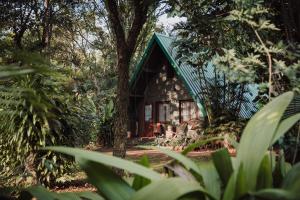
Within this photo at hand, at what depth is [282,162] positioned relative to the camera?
5.21 feet

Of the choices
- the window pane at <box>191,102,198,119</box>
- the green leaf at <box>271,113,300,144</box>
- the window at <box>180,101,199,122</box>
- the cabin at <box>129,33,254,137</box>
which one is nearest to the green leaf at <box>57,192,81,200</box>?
the green leaf at <box>271,113,300,144</box>

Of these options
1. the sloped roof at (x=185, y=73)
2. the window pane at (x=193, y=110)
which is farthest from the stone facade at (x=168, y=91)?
the sloped roof at (x=185, y=73)

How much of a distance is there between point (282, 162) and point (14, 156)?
6940mm

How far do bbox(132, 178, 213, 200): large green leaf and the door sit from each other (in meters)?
22.4

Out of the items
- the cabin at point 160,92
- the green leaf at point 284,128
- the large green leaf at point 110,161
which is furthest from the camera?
the cabin at point 160,92

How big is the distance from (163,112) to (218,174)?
2184 centimetres

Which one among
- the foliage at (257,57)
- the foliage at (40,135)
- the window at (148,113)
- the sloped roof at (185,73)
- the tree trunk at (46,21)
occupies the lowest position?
the foliage at (40,135)

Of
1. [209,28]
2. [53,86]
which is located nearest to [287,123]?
[209,28]

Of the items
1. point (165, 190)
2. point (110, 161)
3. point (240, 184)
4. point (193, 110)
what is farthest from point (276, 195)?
point (193, 110)

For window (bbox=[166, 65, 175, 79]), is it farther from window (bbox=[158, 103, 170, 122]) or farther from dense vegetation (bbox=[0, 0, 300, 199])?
dense vegetation (bbox=[0, 0, 300, 199])

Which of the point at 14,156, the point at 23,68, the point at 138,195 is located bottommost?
the point at 14,156

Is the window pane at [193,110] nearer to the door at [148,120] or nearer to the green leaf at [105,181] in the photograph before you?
the door at [148,120]

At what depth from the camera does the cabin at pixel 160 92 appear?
20.7 m

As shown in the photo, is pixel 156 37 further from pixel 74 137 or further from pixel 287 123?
pixel 287 123
